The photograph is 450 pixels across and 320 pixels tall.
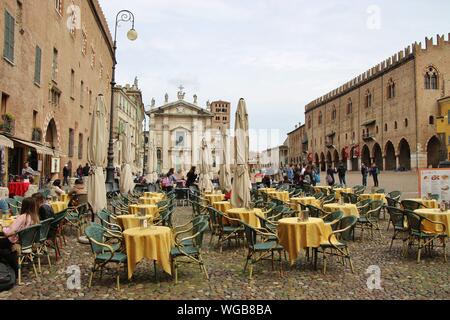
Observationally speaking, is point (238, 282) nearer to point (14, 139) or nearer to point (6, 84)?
point (14, 139)

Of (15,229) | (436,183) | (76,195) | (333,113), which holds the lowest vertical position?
(15,229)

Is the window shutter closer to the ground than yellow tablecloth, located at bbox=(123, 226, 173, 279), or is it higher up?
higher up

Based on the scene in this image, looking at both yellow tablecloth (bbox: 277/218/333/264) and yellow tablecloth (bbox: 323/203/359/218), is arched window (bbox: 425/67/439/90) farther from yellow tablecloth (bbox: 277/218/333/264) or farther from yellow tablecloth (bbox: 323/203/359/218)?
yellow tablecloth (bbox: 277/218/333/264)

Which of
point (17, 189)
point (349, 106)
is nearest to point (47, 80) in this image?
point (17, 189)

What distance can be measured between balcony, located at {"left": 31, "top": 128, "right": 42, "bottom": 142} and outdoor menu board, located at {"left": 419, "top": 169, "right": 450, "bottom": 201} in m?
14.8

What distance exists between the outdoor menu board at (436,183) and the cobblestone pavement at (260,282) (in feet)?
16.2

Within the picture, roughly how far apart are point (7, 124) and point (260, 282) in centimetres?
1189

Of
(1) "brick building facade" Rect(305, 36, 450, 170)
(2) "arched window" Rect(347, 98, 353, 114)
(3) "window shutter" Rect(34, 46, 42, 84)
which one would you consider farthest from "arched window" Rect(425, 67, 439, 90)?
(3) "window shutter" Rect(34, 46, 42, 84)

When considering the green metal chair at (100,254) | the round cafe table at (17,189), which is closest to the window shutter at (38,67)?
the round cafe table at (17,189)

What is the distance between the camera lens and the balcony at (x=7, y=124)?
1289cm

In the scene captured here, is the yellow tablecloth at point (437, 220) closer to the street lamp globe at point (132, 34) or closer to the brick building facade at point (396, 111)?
the street lamp globe at point (132, 34)

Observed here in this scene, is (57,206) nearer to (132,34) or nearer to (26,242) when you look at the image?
(26,242)

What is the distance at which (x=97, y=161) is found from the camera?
8.51 metres

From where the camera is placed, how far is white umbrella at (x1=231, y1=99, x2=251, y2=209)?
827 cm
